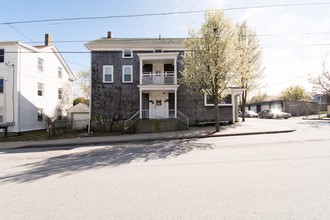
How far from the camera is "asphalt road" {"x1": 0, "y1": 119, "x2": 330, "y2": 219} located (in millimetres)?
3227

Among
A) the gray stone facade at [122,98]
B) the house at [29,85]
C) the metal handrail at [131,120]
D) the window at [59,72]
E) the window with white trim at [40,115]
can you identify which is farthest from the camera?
the window at [59,72]

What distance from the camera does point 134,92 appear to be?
1994 cm

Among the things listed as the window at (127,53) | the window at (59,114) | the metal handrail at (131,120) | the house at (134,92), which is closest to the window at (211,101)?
the house at (134,92)

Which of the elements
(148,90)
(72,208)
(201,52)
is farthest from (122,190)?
(148,90)

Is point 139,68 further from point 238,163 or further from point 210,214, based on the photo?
point 210,214

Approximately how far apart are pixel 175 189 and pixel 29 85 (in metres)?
22.9

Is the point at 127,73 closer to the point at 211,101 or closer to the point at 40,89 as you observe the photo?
the point at 211,101

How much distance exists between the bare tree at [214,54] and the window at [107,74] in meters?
9.61

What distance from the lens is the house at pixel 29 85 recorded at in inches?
742

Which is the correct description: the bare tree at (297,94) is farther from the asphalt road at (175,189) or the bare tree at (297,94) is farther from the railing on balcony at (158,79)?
the asphalt road at (175,189)

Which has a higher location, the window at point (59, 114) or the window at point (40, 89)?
the window at point (40, 89)

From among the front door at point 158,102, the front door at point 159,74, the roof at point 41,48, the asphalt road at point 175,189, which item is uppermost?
the roof at point 41,48

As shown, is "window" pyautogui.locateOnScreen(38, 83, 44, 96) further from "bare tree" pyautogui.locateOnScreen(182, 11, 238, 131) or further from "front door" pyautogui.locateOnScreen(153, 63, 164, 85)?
"bare tree" pyautogui.locateOnScreen(182, 11, 238, 131)

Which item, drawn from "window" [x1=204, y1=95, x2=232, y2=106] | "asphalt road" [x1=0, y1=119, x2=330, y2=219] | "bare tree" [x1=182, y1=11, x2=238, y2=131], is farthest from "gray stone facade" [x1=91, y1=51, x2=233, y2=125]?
"asphalt road" [x1=0, y1=119, x2=330, y2=219]
